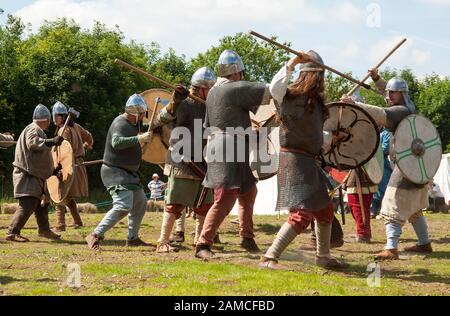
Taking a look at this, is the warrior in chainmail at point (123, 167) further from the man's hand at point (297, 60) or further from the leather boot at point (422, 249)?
the leather boot at point (422, 249)

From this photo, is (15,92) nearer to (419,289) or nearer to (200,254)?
(200,254)

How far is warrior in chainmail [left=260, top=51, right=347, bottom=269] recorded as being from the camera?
594cm

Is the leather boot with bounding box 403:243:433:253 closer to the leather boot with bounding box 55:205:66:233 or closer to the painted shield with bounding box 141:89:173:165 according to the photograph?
the painted shield with bounding box 141:89:173:165

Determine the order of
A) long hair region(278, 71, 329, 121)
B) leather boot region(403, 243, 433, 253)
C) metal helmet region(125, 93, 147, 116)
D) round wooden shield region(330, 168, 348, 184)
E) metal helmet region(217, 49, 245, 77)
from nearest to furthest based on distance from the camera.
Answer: long hair region(278, 71, 329, 121) < metal helmet region(217, 49, 245, 77) < leather boot region(403, 243, 433, 253) < metal helmet region(125, 93, 147, 116) < round wooden shield region(330, 168, 348, 184)

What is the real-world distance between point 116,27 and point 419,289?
1399 inches

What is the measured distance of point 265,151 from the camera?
25.0ft

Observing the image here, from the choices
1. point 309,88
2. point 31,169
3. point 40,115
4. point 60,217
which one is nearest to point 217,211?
point 309,88

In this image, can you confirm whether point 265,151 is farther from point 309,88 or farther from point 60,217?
point 60,217

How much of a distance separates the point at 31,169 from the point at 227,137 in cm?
333

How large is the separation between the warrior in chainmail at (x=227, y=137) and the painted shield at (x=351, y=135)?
70 cm

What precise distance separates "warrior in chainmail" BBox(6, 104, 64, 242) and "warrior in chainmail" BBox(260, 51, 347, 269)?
365cm

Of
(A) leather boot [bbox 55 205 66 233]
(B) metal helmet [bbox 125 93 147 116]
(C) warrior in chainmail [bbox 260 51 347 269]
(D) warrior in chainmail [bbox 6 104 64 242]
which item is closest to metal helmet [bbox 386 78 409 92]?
(C) warrior in chainmail [bbox 260 51 347 269]

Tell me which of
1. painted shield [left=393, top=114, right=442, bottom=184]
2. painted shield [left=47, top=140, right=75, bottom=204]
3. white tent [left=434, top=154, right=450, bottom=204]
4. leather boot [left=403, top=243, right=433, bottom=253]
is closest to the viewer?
painted shield [left=393, top=114, right=442, bottom=184]

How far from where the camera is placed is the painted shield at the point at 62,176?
31.0ft
